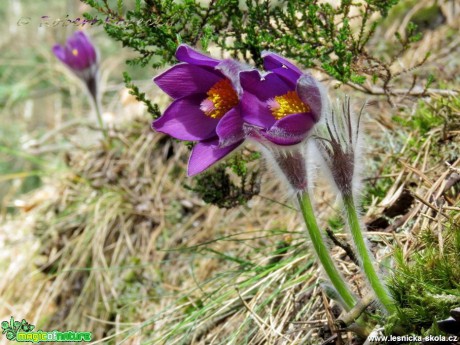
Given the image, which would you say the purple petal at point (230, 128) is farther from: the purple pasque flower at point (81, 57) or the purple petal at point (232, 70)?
the purple pasque flower at point (81, 57)

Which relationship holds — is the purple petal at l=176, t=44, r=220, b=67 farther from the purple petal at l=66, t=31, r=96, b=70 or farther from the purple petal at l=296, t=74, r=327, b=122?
the purple petal at l=66, t=31, r=96, b=70

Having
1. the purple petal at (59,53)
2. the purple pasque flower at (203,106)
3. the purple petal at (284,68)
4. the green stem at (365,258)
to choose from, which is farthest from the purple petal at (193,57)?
the purple petal at (59,53)

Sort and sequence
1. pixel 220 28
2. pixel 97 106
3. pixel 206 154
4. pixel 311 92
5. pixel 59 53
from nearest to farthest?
pixel 311 92 < pixel 206 154 < pixel 220 28 < pixel 59 53 < pixel 97 106

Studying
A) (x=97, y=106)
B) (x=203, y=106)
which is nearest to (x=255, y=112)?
(x=203, y=106)

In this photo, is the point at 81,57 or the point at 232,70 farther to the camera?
the point at 81,57

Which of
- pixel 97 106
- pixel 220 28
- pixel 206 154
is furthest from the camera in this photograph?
pixel 97 106

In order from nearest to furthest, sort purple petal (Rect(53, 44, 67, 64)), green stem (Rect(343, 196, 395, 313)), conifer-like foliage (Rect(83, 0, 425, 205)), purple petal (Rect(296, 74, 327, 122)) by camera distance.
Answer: purple petal (Rect(296, 74, 327, 122)) < green stem (Rect(343, 196, 395, 313)) < conifer-like foliage (Rect(83, 0, 425, 205)) < purple petal (Rect(53, 44, 67, 64))

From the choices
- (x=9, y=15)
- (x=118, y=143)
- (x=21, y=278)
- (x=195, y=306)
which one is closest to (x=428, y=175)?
(x=195, y=306)

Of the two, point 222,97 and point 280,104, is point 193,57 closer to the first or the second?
point 222,97

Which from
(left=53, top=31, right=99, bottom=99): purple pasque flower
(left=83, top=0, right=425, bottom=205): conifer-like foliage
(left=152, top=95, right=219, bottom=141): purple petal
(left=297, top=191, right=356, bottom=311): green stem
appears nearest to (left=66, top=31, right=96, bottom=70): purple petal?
(left=53, top=31, right=99, bottom=99): purple pasque flower
